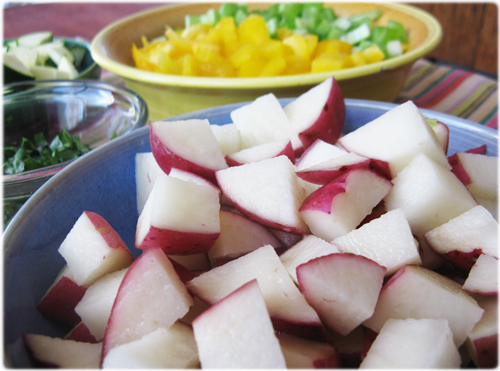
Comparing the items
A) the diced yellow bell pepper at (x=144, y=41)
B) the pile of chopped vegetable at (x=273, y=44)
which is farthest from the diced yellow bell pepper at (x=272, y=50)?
the diced yellow bell pepper at (x=144, y=41)

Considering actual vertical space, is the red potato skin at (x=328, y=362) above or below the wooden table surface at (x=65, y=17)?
below

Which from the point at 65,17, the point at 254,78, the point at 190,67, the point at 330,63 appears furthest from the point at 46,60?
the point at 65,17

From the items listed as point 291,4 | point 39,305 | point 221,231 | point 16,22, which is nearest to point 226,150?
point 221,231

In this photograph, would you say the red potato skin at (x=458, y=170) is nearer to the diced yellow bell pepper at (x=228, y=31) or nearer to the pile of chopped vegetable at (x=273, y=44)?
the pile of chopped vegetable at (x=273, y=44)

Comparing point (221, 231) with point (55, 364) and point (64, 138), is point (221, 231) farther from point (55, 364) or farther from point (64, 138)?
point (64, 138)

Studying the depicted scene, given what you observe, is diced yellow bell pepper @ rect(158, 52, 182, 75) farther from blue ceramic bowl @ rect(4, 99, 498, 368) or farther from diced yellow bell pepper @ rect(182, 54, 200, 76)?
blue ceramic bowl @ rect(4, 99, 498, 368)

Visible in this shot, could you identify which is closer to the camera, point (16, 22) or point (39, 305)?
point (39, 305)
